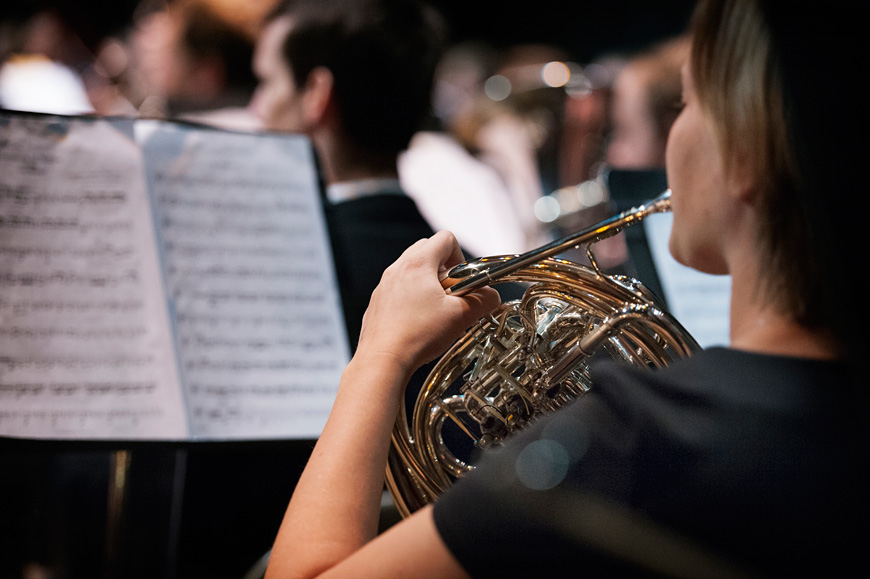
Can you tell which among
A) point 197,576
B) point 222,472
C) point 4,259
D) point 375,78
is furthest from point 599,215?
point 4,259

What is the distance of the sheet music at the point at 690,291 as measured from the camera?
1.20 m

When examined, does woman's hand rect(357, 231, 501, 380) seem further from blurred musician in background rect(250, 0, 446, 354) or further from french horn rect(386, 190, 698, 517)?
blurred musician in background rect(250, 0, 446, 354)

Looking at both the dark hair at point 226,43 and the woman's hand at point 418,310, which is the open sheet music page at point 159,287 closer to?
the woman's hand at point 418,310

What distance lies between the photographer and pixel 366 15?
4.95 feet

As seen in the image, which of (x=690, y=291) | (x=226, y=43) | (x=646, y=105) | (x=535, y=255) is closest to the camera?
(x=535, y=255)

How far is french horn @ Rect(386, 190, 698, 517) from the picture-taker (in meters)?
0.70

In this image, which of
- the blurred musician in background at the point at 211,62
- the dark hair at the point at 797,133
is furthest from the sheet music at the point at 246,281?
the blurred musician in background at the point at 211,62

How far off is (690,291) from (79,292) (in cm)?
90

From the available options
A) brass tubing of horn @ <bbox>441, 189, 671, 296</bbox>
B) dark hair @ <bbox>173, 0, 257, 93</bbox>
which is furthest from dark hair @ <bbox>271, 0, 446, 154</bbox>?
brass tubing of horn @ <bbox>441, 189, 671, 296</bbox>

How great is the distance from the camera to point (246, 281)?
112 cm

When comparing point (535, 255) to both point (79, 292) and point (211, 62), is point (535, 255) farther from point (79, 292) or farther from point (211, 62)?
point (211, 62)

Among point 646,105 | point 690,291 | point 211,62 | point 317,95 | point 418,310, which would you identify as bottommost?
point 690,291

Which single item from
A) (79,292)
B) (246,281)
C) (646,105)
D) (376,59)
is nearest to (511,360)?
(246,281)

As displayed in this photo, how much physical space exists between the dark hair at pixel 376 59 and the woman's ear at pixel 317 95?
13 mm
